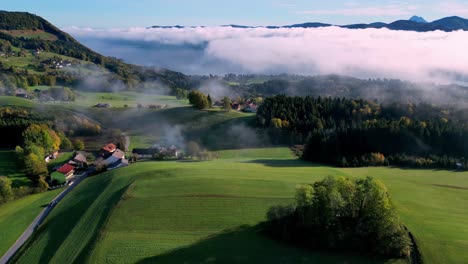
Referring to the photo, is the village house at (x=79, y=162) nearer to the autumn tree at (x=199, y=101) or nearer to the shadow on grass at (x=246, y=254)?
the autumn tree at (x=199, y=101)

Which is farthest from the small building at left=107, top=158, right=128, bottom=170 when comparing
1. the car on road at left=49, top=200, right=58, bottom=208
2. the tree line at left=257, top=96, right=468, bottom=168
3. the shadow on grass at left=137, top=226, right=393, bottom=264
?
the shadow on grass at left=137, top=226, right=393, bottom=264

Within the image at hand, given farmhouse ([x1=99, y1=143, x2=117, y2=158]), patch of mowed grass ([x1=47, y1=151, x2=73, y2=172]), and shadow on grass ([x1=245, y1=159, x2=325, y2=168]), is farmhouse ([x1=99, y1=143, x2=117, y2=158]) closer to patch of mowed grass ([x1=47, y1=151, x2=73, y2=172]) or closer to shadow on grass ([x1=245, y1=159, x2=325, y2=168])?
patch of mowed grass ([x1=47, y1=151, x2=73, y2=172])

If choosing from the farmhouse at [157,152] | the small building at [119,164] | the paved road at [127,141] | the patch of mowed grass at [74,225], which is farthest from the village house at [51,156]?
the patch of mowed grass at [74,225]

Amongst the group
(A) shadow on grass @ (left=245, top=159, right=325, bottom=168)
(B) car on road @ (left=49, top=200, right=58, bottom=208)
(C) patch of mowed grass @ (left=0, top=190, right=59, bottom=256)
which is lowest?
(C) patch of mowed grass @ (left=0, top=190, right=59, bottom=256)

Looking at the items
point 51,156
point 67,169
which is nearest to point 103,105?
point 51,156

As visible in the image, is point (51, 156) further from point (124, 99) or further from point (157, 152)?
point (124, 99)

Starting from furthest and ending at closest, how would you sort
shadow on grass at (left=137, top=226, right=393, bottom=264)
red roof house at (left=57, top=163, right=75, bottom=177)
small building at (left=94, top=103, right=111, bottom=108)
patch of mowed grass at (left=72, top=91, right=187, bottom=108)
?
patch of mowed grass at (left=72, top=91, right=187, bottom=108) < small building at (left=94, top=103, right=111, bottom=108) < red roof house at (left=57, top=163, right=75, bottom=177) < shadow on grass at (left=137, top=226, right=393, bottom=264)

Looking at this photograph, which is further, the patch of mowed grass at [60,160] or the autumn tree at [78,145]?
the autumn tree at [78,145]
